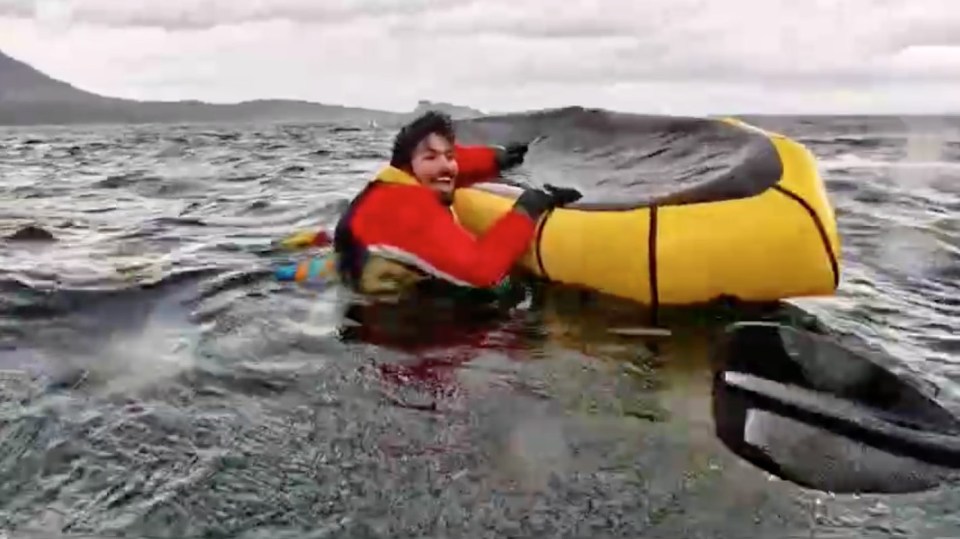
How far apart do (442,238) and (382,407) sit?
1.47m

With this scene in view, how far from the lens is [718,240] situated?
531 cm

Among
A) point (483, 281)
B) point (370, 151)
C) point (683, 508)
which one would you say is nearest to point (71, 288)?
point (483, 281)

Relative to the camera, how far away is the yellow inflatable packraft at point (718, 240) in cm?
526

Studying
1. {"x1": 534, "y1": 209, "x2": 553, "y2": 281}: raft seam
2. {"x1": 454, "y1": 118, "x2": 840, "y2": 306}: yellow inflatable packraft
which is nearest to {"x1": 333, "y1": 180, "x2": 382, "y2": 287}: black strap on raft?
{"x1": 534, "y1": 209, "x2": 553, "y2": 281}: raft seam

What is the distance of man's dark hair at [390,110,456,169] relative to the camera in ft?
20.0

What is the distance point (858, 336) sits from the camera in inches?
225

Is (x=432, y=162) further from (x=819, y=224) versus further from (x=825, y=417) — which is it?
(x=825, y=417)

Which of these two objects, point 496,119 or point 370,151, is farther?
point 370,151

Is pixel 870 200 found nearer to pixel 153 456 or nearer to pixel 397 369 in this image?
pixel 397 369

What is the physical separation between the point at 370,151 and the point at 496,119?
14.6 metres

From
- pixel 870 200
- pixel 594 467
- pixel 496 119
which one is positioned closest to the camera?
pixel 594 467

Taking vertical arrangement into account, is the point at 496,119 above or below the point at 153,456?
above

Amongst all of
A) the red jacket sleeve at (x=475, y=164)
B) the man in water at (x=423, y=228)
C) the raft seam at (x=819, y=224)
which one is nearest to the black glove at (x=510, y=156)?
the red jacket sleeve at (x=475, y=164)

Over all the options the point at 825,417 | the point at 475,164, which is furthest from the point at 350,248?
the point at 825,417
